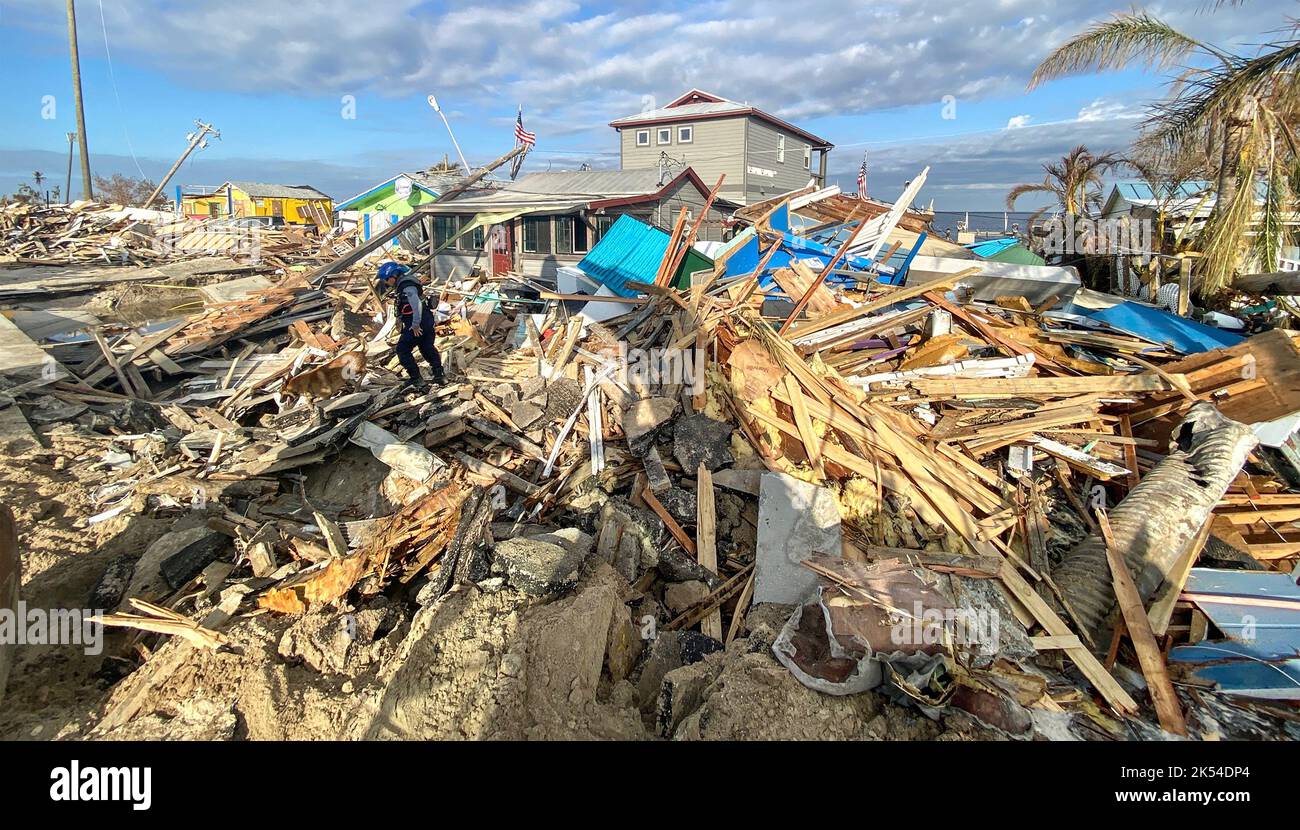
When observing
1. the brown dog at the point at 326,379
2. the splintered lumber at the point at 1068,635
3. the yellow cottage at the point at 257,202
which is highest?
the yellow cottage at the point at 257,202

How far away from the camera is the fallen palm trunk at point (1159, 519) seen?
163 inches

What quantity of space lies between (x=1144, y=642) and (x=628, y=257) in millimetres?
9982

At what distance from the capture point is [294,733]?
337 centimetres

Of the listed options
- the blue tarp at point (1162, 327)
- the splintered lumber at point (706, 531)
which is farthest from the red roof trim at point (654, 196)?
the splintered lumber at point (706, 531)

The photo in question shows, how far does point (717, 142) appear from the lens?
2703 centimetres

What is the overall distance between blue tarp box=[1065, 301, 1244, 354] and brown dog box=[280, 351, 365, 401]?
10.8 metres

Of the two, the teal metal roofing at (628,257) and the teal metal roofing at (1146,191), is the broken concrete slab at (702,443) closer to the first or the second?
the teal metal roofing at (628,257)

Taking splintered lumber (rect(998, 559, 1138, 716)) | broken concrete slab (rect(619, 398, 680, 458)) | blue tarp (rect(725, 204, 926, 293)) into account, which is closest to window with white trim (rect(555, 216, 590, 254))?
blue tarp (rect(725, 204, 926, 293))

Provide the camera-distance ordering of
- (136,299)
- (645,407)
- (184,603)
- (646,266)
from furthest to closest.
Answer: (136,299), (646,266), (645,407), (184,603)

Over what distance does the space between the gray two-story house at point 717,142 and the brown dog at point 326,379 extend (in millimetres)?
19827

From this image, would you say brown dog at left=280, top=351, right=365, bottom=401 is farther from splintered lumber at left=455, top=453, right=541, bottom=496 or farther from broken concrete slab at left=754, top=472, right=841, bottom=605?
broken concrete slab at left=754, top=472, right=841, bottom=605

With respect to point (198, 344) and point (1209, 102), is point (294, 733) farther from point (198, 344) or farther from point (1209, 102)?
point (1209, 102)

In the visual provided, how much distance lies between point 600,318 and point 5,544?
6.74 metres
